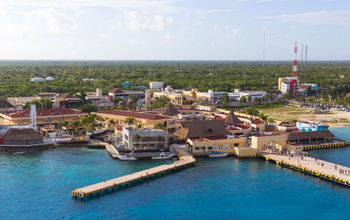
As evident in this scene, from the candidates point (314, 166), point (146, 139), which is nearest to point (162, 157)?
point (146, 139)

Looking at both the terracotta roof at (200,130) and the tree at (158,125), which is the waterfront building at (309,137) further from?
the tree at (158,125)

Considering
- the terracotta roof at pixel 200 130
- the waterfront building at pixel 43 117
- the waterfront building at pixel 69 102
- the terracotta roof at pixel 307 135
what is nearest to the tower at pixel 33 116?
the waterfront building at pixel 43 117

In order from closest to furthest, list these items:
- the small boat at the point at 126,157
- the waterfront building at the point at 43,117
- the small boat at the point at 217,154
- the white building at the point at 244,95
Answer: the small boat at the point at 126,157, the small boat at the point at 217,154, the waterfront building at the point at 43,117, the white building at the point at 244,95

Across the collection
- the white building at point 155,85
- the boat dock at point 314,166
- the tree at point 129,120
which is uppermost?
the white building at point 155,85

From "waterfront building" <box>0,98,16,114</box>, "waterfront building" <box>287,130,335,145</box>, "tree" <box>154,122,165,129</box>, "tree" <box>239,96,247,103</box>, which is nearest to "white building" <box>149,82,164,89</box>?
"tree" <box>239,96,247,103</box>

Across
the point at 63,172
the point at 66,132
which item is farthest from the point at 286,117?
the point at 63,172

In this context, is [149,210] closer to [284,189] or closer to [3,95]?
[284,189]
